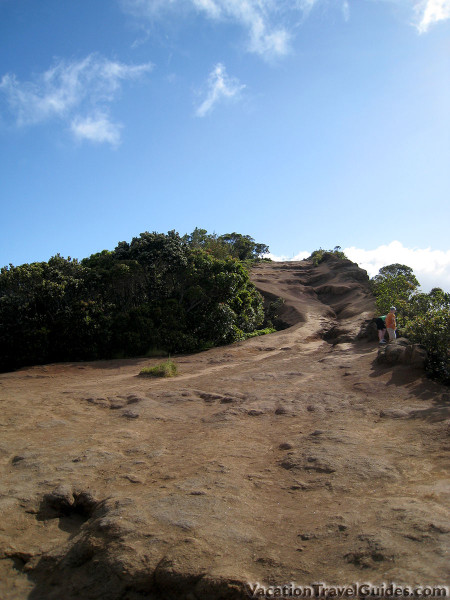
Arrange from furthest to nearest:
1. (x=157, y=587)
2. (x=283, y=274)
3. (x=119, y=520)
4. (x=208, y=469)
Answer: (x=283, y=274) → (x=208, y=469) → (x=119, y=520) → (x=157, y=587)

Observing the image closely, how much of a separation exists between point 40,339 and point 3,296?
2.02m

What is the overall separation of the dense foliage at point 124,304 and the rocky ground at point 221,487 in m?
5.04

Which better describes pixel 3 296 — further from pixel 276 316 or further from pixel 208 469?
pixel 276 316

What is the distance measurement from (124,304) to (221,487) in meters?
13.9

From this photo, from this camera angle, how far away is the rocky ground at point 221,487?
3.08 meters

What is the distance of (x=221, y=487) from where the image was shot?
4.43 meters

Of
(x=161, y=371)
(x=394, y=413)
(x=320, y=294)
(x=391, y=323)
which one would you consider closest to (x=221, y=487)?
(x=394, y=413)

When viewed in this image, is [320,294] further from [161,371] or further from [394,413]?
[394,413]

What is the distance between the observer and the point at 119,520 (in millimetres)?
3709

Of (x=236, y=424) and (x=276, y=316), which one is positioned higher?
(x=276, y=316)

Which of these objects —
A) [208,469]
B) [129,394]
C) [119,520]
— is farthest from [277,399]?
[119,520]

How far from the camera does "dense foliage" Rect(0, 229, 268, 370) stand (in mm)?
14680

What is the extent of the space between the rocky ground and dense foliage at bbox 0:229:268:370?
16.5ft

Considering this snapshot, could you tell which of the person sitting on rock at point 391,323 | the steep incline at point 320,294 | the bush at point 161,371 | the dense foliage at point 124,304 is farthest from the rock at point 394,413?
the dense foliage at point 124,304
